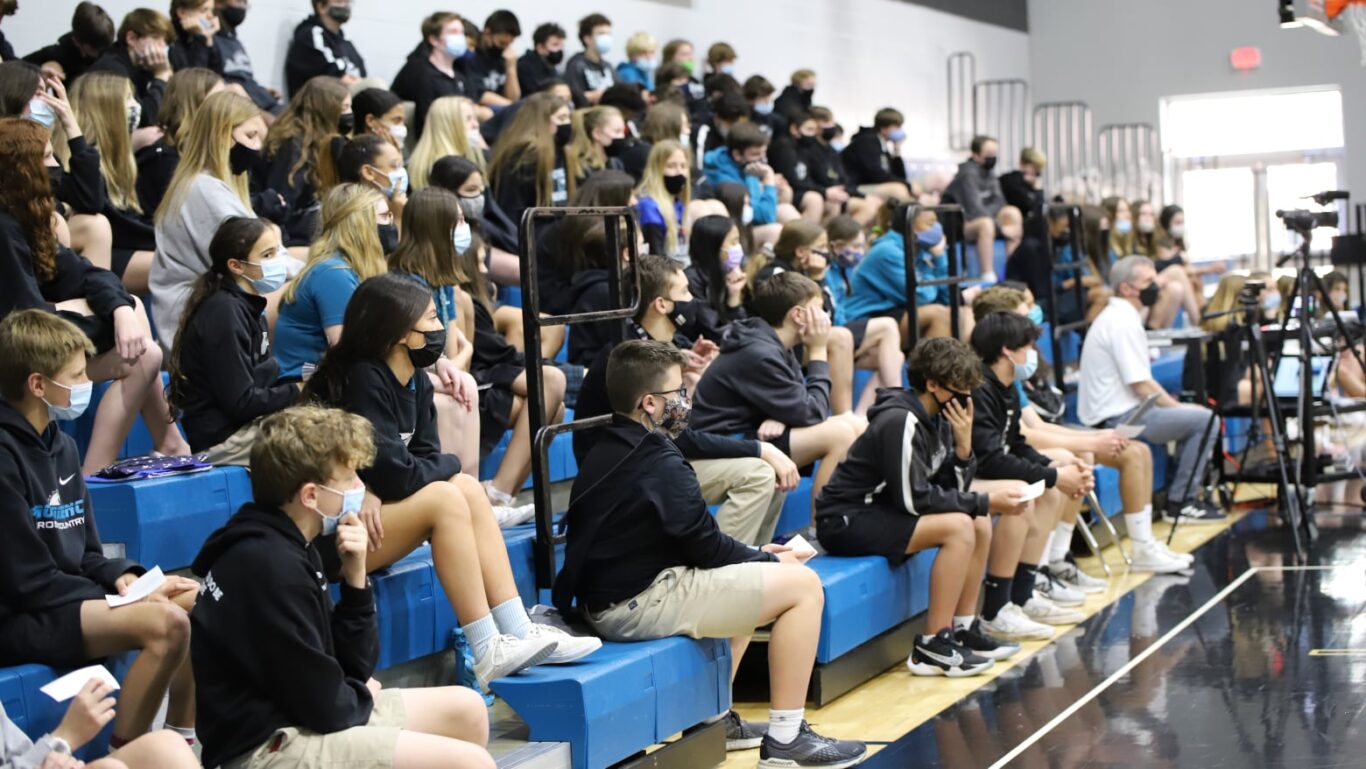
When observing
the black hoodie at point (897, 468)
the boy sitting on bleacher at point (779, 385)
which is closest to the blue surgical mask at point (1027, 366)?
the boy sitting on bleacher at point (779, 385)

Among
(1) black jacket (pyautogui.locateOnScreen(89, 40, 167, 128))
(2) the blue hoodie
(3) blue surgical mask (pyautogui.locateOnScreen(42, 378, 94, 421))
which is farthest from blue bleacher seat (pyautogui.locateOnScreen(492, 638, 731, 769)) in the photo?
(2) the blue hoodie

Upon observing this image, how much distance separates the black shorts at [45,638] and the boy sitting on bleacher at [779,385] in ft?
9.04

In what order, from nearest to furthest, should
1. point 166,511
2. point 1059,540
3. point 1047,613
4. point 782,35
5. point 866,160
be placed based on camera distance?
point 166,511
point 1047,613
point 1059,540
point 866,160
point 782,35

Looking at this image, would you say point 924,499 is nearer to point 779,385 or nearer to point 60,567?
point 779,385

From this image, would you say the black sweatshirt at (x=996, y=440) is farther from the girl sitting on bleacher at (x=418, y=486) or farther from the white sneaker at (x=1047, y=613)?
the girl sitting on bleacher at (x=418, y=486)

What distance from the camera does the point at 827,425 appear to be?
5801mm

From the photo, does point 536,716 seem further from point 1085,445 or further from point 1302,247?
point 1302,247

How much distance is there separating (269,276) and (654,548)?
A: 1.24 meters

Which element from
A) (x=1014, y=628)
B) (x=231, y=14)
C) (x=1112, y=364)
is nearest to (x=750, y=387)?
(x=1014, y=628)

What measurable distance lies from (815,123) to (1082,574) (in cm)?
481

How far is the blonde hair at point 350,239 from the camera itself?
189 inches

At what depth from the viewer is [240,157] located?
17.1 feet

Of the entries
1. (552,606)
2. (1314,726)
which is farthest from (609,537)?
(1314,726)

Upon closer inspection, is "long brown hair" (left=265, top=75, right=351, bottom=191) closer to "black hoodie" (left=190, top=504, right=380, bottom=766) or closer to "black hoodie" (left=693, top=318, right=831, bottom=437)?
"black hoodie" (left=693, top=318, right=831, bottom=437)
